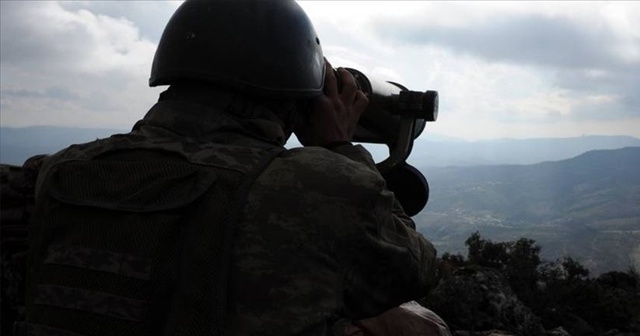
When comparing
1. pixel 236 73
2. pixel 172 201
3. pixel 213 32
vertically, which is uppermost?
pixel 213 32

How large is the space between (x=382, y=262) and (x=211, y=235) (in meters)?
0.64

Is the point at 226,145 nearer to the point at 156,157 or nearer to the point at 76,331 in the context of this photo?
the point at 156,157

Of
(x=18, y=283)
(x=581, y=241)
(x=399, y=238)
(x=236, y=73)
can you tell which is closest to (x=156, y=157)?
(x=236, y=73)

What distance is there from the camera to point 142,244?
1.93 metres

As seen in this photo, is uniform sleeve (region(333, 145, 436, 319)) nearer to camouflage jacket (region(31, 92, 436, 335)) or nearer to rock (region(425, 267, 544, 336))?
camouflage jacket (region(31, 92, 436, 335))

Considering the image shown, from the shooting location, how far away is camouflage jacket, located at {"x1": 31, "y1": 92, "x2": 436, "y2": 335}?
6.43ft

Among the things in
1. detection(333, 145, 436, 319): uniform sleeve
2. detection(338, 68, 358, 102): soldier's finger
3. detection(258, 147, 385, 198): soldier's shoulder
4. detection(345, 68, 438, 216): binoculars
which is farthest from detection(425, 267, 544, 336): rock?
detection(258, 147, 385, 198): soldier's shoulder

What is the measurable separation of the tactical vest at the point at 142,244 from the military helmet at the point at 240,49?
430mm

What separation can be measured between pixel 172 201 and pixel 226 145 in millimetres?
331

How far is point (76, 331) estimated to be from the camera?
1.97m

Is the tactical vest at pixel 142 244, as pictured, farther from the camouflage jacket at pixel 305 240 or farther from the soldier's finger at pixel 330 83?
the soldier's finger at pixel 330 83

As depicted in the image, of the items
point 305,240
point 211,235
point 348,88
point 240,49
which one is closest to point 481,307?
point 348,88

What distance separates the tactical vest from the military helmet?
0.43m

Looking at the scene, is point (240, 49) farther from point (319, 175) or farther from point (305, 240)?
point (305, 240)
